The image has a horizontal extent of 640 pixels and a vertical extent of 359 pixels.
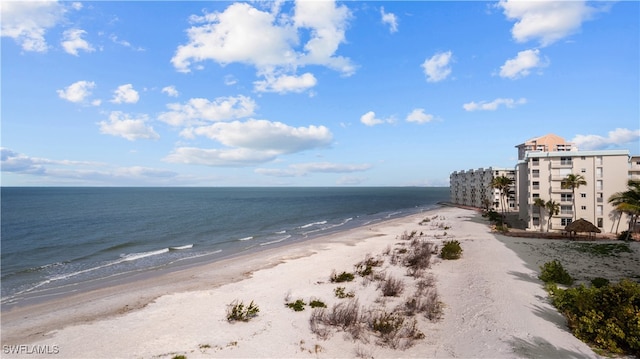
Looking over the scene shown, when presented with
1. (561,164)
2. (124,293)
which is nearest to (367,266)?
(124,293)

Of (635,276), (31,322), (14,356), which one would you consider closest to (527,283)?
(635,276)

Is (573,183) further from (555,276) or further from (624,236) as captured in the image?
(555,276)

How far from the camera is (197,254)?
1545 inches

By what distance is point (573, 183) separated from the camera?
39875 millimetres

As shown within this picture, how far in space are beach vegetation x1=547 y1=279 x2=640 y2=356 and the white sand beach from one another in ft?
1.84

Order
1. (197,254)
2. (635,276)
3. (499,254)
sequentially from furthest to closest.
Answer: (197,254) → (499,254) → (635,276)

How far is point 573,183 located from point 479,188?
59950 millimetres

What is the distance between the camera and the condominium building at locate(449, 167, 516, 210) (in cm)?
8781

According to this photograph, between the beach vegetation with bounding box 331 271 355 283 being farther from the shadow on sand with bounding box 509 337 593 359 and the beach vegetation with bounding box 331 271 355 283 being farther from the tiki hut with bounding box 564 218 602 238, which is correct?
the tiki hut with bounding box 564 218 602 238

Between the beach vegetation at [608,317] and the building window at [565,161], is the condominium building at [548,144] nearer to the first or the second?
the building window at [565,161]

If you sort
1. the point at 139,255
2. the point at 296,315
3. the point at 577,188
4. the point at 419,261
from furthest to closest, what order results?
the point at 577,188, the point at 139,255, the point at 419,261, the point at 296,315

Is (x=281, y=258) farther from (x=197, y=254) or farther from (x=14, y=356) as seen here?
(x=14, y=356)

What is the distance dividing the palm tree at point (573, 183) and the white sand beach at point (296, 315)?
46.5 ft

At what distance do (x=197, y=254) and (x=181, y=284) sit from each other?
1440 centimetres
